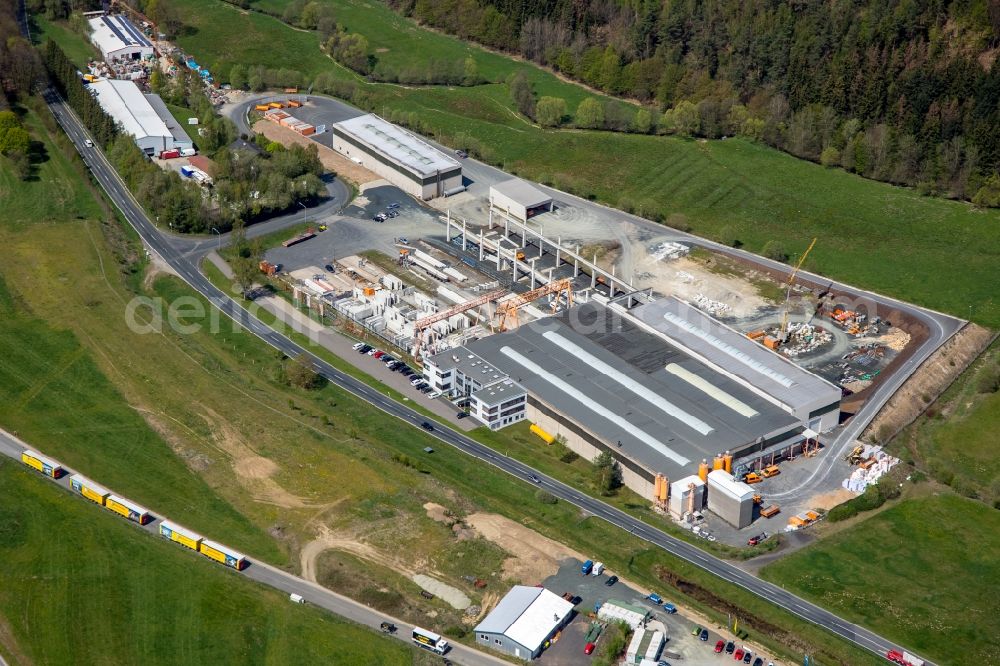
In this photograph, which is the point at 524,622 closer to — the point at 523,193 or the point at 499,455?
the point at 499,455

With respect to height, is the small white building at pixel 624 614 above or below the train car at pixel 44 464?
above

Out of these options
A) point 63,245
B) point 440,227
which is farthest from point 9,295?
point 440,227

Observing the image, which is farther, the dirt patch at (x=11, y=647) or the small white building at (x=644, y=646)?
the dirt patch at (x=11, y=647)

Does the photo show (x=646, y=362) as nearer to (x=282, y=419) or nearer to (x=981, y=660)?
(x=282, y=419)

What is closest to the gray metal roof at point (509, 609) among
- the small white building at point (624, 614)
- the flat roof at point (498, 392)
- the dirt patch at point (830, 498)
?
the small white building at point (624, 614)

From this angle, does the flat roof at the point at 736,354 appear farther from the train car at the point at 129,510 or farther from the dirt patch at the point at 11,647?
the dirt patch at the point at 11,647

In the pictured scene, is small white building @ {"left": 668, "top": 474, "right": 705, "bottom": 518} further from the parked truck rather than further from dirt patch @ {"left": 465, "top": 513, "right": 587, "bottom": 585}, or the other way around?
the parked truck
